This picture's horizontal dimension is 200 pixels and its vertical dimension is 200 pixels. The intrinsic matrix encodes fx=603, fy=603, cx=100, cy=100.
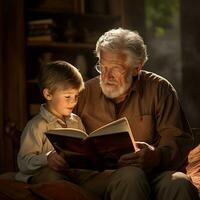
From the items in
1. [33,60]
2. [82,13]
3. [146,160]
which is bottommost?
[146,160]

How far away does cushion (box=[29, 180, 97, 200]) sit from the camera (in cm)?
232

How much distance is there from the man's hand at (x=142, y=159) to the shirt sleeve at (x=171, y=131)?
107 mm

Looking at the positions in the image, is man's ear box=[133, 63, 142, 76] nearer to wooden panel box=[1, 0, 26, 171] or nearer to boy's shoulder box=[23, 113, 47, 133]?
boy's shoulder box=[23, 113, 47, 133]

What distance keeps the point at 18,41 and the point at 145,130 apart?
192 centimetres

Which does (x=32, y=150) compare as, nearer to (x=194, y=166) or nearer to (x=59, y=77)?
(x=59, y=77)

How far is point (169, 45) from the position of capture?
246 inches

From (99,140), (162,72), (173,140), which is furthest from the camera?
(162,72)

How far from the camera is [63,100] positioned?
8.82 feet

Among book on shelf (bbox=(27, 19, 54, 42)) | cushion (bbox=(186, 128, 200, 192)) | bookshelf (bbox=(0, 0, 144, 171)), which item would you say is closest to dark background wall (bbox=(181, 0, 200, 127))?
bookshelf (bbox=(0, 0, 144, 171))

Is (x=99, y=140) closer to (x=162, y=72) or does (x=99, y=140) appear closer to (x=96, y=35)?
(x=96, y=35)

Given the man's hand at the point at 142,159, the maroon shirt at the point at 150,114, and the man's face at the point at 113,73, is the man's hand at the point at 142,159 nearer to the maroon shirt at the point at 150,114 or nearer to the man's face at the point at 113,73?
the maroon shirt at the point at 150,114

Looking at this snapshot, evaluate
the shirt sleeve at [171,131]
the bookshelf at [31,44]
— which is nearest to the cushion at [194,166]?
the shirt sleeve at [171,131]

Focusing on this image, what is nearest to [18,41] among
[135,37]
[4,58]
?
[4,58]

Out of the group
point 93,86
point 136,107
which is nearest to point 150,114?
point 136,107
